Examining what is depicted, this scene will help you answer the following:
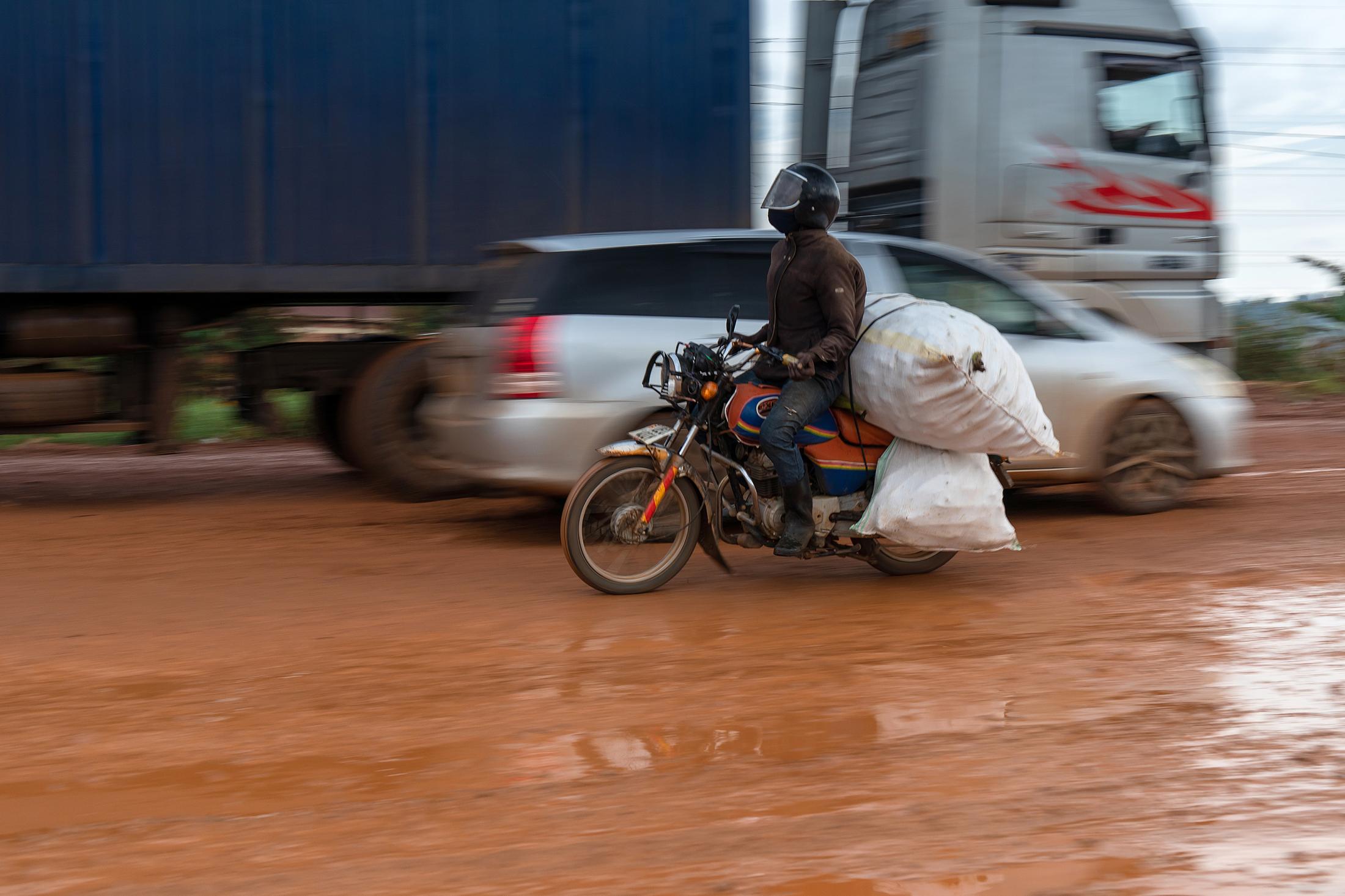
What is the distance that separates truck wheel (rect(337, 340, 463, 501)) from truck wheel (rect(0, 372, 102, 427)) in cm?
169

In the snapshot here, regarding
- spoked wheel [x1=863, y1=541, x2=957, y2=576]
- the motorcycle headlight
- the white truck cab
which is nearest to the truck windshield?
the white truck cab

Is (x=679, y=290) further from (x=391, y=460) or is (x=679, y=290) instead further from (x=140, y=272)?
(x=140, y=272)

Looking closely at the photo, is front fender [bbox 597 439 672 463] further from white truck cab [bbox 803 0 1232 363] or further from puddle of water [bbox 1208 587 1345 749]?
white truck cab [bbox 803 0 1232 363]

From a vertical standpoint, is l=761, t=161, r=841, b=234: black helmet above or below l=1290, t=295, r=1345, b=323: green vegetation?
above

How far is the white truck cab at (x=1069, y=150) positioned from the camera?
921 centimetres

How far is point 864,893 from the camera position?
2867 mm

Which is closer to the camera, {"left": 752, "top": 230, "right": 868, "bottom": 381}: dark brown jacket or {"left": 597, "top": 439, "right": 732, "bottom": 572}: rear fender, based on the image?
{"left": 752, "top": 230, "right": 868, "bottom": 381}: dark brown jacket

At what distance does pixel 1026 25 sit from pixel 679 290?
12.4 feet

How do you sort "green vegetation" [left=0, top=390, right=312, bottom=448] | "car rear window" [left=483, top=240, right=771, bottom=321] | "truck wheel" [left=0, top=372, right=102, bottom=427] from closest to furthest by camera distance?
"car rear window" [left=483, top=240, right=771, bottom=321] < "truck wheel" [left=0, top=372, right=102, bottom=427] < "green vegetation" [left=0, top=390, right=312, bottom=448]

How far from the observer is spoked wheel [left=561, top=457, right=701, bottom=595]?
18.7 ft

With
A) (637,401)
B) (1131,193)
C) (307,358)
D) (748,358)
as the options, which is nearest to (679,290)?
(637,401)

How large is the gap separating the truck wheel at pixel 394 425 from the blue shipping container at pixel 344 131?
2.13ft

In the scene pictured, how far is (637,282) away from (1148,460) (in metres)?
3.17

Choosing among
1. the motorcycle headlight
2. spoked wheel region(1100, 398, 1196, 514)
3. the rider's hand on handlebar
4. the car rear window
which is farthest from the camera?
the motorcycle headlight
